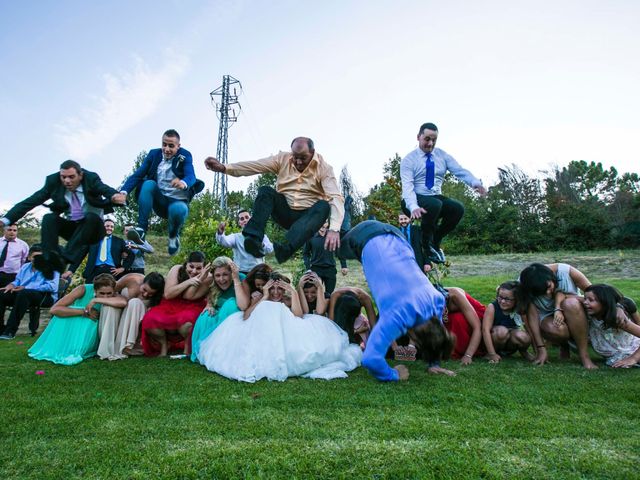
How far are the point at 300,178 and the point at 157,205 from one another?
1945mm

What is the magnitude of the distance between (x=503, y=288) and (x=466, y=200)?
24.1 meters

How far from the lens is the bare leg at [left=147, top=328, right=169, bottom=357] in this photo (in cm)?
589

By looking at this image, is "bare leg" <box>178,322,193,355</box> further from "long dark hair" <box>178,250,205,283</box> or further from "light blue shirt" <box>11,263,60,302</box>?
"light blue shirt" <box>11,263,60,302</box>

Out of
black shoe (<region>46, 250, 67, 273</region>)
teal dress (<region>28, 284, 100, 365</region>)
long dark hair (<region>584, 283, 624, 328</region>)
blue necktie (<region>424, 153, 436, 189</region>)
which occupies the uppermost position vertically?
blue necktie (<region>424, 153, 436, 189</region>)

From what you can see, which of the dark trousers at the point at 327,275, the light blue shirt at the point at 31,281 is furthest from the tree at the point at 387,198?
the light blue shirt at the point at 31,281

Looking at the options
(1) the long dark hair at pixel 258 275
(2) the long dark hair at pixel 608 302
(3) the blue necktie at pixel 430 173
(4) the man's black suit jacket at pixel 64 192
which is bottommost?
(2) the long dark hair at pixel 608 302

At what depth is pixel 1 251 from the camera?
8625 mm

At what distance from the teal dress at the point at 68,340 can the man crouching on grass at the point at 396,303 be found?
12.4 ft

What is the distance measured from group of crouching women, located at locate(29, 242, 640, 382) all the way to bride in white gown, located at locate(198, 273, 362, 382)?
12mm

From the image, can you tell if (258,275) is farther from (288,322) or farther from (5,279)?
(5,279)

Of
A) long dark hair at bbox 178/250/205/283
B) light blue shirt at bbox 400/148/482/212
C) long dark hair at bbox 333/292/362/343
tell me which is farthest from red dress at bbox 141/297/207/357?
light blue shirt at bbox 400/148/482/212

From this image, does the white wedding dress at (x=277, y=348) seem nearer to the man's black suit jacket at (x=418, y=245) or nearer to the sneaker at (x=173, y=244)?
the sneaker at (x=173, y=244)

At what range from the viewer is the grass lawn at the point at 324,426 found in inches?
100

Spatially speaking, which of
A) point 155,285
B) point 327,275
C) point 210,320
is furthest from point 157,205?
point 327,275
